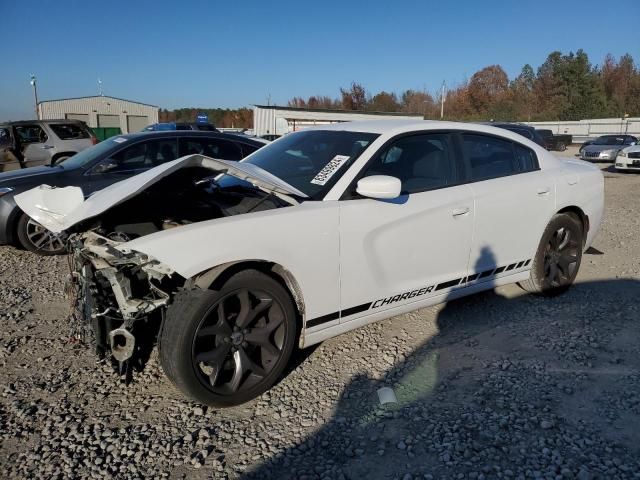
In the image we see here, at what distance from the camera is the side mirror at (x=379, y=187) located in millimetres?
2875

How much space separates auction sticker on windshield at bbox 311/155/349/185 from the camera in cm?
315

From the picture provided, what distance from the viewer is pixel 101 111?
43.2 meters

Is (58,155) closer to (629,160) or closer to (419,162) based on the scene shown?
(419,162)

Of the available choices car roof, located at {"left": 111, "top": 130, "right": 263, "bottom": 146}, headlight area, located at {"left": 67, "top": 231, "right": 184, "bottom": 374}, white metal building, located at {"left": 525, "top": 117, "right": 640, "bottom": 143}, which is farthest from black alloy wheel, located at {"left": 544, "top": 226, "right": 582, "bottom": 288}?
white metal building, located at {"left": 525, "top": 117, "right": 640, "bottom": 143}

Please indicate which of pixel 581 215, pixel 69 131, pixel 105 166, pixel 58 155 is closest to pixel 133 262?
pixel 581 215

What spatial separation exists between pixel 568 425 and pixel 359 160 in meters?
1.99

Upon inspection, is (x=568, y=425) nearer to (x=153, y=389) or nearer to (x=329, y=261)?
Result: (x=329, y=261)

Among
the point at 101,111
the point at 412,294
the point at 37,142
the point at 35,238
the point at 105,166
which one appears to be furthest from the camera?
the point at 101,111

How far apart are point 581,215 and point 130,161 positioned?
5.50 meters

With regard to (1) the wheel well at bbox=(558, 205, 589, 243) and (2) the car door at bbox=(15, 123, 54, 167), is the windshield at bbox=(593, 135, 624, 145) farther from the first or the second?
(2) the car door at bbox=(15, 123, 54, 167)

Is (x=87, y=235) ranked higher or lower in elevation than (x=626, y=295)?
higher

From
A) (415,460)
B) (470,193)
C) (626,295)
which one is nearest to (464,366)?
(415,460)

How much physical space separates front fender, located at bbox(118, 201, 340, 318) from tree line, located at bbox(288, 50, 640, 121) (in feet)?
198

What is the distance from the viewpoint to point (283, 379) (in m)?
3.08
